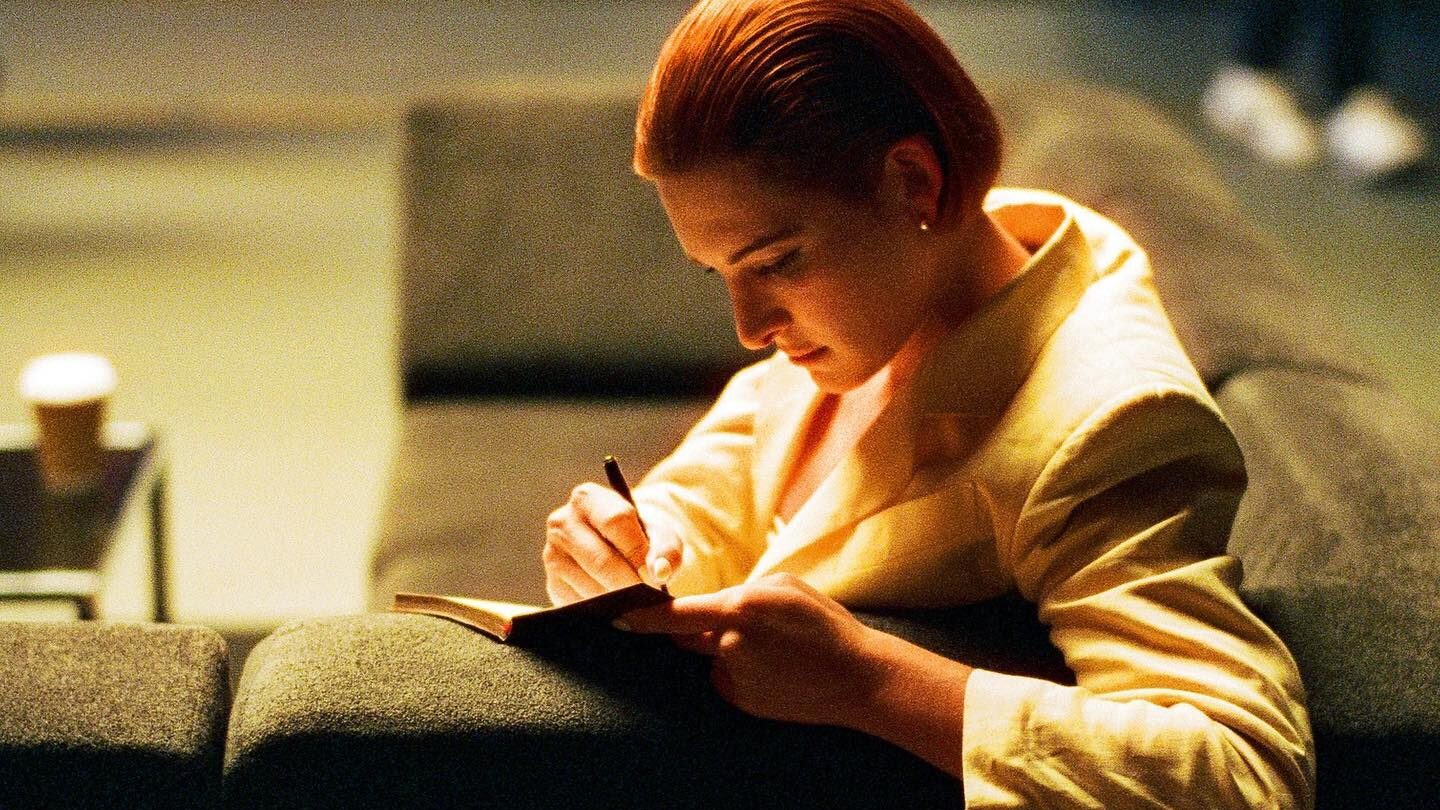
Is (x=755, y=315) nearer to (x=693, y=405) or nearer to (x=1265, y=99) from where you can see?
(x=693, y=405)

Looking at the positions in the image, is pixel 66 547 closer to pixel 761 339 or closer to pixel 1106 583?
pixel 761 339

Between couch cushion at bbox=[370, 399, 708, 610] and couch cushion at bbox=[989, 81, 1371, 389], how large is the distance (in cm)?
57

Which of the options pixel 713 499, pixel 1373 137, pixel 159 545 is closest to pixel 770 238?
pixel 713 499

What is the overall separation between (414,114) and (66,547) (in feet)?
2.31

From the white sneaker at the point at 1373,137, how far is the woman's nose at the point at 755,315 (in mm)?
3461

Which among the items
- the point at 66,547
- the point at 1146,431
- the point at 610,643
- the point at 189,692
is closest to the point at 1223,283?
the point at 1146,431

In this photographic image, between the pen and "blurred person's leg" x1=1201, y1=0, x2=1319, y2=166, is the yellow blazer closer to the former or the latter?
the pen

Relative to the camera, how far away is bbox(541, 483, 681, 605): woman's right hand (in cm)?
128

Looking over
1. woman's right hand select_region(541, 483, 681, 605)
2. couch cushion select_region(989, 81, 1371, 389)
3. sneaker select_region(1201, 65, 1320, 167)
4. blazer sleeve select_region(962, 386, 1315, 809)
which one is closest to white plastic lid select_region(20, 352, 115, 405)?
woman's right hand select_region(541, 483, 681, 605)

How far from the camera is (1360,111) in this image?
4.34 m

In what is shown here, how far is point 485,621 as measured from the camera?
1.21 meters

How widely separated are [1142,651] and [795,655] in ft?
0.71

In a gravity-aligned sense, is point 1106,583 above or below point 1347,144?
above

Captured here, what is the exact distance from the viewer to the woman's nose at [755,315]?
1.20m
